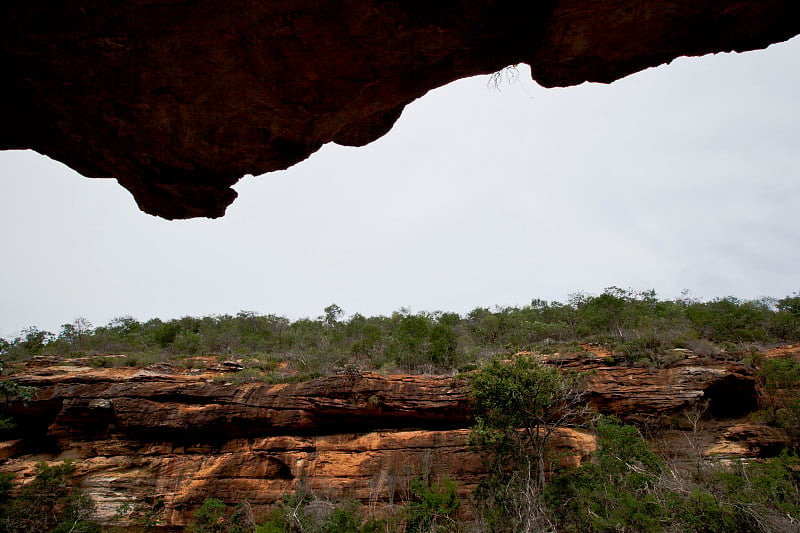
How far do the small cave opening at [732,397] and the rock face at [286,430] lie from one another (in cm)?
5

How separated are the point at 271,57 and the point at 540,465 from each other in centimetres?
1232

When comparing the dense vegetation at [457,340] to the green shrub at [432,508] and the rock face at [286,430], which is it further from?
the green shrub at [432,508]

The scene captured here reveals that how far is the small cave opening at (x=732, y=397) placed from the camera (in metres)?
14.6

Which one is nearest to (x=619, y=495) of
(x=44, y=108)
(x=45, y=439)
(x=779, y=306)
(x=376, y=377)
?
(x=376, y=377)

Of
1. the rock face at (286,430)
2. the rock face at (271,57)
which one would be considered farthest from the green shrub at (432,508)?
the rock face at (271,57)

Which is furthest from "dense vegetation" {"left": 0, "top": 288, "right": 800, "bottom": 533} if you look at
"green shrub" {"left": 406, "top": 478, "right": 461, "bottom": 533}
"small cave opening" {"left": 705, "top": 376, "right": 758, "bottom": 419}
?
"small cave opening" {"left": 705, "top": 376, "right": 758, "bottom": 419}

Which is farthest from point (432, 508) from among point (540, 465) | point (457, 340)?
point (457, 340)

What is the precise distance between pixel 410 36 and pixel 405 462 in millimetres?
13693

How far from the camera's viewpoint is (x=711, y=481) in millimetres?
9844

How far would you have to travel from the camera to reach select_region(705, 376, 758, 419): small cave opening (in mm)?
14555

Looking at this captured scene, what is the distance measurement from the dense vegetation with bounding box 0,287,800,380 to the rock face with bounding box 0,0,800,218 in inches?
535

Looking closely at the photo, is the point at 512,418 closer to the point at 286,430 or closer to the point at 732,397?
the point at 286,430

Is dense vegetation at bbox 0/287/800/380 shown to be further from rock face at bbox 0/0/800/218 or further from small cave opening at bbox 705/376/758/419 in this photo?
rock face at bbox 0/0/800/218

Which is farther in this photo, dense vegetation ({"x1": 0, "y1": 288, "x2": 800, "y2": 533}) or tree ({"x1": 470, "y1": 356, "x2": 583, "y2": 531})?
tree ({"x1": 470, "y1": 356, "x2": 583, "y2": 531})
